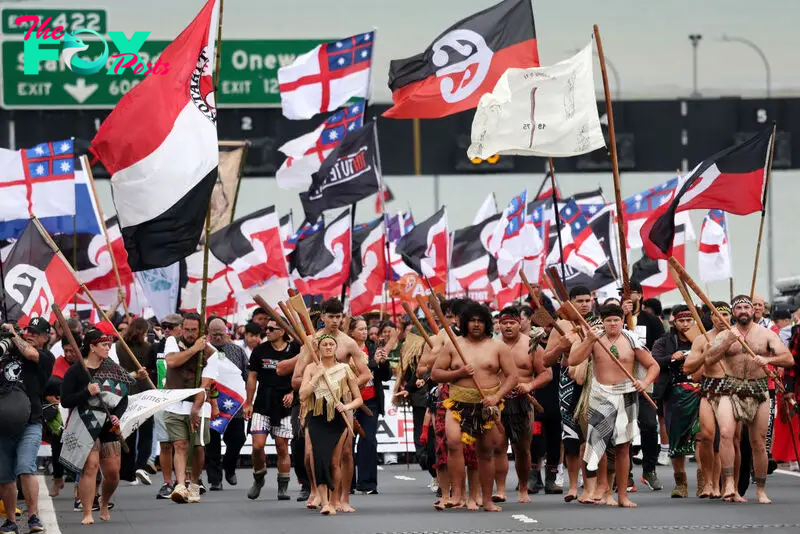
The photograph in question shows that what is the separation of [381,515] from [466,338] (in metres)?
1.60

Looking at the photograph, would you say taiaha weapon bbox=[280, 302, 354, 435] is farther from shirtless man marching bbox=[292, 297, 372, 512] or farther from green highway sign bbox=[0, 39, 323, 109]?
green highway sign bbox=[0, 39, 323, 109]

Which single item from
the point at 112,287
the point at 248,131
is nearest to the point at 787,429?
the point at 112,287

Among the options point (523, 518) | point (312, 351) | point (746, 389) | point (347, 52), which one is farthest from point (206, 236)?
point (347, 52)

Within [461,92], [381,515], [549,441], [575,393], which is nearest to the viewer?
[381,515]

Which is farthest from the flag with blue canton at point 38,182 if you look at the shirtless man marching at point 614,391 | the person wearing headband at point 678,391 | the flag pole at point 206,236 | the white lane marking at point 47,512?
the shirtless man marching at point 614,391

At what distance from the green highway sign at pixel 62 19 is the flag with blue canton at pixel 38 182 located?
18.5 metres

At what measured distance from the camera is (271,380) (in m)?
18.4

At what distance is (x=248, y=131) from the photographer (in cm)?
4528

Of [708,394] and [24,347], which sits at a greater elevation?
[24,347]

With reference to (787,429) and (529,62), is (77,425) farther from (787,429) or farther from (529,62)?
(787,429)

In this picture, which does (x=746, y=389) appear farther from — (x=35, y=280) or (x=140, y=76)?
(x=140, y=76)

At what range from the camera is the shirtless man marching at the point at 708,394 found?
1595 cm

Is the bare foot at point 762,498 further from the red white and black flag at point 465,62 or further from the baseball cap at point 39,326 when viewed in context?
the baseball cap at point 39,326

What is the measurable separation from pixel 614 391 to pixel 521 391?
A: 2.93ft
